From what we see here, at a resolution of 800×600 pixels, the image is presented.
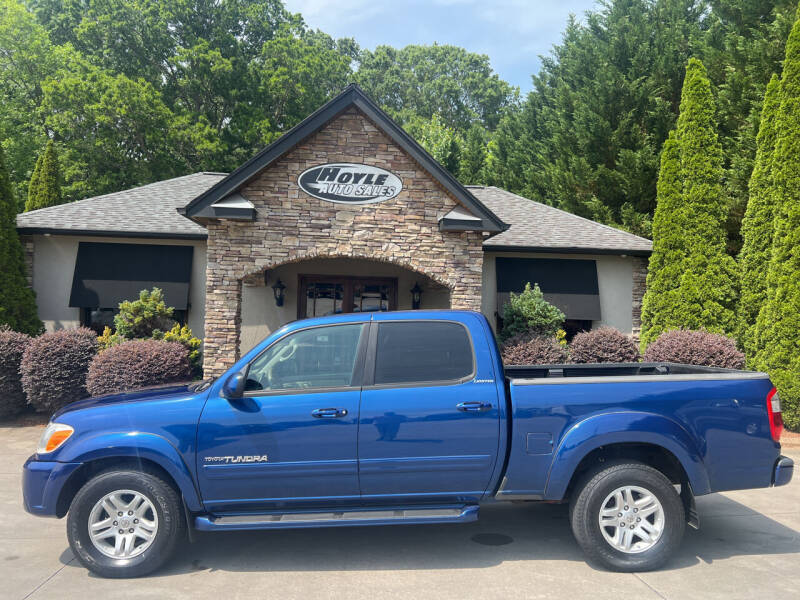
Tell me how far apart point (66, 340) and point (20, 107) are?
22792 mm

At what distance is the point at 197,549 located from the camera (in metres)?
4.79

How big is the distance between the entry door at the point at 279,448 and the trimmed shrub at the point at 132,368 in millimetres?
5506

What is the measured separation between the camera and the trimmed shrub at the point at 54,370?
31.2ft

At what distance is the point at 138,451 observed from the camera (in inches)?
167

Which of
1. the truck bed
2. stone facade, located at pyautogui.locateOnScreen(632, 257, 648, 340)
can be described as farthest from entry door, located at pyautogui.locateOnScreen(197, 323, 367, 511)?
stone facade, located at pyautogui.locateOnScreen(632, 257, 648, 340)

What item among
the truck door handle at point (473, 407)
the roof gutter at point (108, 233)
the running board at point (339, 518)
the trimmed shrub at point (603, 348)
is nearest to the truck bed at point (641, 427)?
the truck door handle at point (473, 407)

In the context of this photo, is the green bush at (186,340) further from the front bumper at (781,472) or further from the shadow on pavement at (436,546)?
the front bumper at (781,472)

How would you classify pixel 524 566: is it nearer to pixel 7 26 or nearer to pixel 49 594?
pixel 49 594

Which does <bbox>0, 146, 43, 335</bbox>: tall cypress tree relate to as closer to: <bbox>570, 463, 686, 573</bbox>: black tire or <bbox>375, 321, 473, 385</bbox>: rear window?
<bbox>375, 321, 473, 385</bbox>: rear window

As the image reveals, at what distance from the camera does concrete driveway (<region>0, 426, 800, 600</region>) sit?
402cm

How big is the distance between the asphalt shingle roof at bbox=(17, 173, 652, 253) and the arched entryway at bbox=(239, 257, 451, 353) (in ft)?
5.95

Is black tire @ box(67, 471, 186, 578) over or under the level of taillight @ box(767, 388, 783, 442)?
under

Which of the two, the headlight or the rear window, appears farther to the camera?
the rear window

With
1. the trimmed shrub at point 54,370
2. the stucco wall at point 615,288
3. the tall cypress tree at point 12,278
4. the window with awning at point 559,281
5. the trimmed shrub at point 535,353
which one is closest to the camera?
the trimmed shrub at point 54,370
